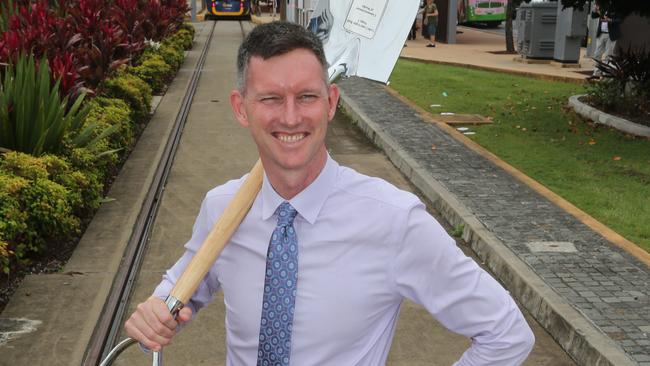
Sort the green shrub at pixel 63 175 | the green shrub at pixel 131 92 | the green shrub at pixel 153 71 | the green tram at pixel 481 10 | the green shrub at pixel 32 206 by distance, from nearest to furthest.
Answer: the green shrub at pixel 32 206
the green shrub at pixel 63 175
the green shrub at pixel 131 92
the green shrub at pixel 153 71
the green tram at pixel 481 10

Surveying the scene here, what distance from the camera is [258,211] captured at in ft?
6.94

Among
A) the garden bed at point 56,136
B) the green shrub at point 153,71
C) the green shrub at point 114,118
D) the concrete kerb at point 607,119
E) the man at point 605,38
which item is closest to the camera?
the garden bed at point 56,136

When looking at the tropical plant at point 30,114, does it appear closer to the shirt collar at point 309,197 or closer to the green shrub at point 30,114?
the green shrub at point 30,114

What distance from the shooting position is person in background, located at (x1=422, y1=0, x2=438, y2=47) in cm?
2846

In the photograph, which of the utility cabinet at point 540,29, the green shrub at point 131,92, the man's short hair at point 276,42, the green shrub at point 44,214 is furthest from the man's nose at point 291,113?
the utility cabinet at point 540,29

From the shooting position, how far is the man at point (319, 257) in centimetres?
195

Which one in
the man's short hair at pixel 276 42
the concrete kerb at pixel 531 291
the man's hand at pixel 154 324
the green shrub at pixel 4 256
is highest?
the man's short hair at pixel 276 42

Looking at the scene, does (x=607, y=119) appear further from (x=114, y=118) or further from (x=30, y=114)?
(x=30, y=114)

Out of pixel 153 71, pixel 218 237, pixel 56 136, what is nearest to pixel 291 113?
pixel 218 237

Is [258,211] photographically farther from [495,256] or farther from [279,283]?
[495,256]

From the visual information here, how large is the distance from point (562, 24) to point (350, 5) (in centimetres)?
1882

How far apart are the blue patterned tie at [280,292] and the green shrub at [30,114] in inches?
233

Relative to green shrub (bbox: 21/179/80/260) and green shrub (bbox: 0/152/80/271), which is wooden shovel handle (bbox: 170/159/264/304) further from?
green shrub (bbox: 21/179/80/260)

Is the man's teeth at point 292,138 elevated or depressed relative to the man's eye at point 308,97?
depressed
